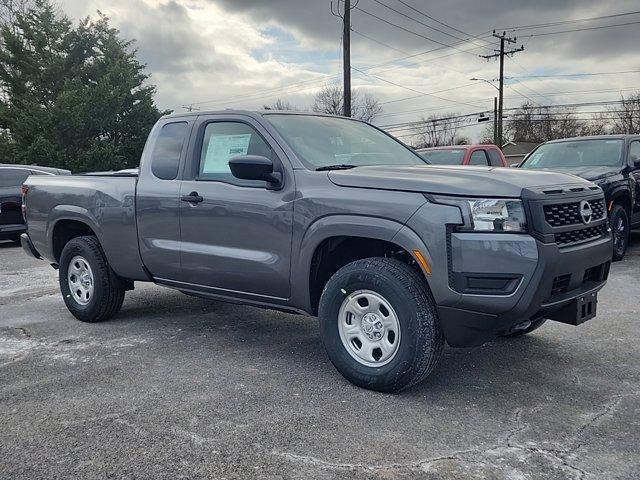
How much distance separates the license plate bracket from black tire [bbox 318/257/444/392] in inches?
30.3

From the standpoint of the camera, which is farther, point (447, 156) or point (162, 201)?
point (447, 156)

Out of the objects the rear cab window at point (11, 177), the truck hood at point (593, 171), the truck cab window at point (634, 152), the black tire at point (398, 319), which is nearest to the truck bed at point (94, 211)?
the black tire at point (398, 319)

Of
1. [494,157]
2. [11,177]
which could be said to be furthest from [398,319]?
[11,177]

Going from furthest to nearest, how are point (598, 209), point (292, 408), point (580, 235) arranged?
1. point (598, 209)
2. point (580, 235)
3. point (292, 408)

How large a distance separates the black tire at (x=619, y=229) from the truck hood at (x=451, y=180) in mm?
4863

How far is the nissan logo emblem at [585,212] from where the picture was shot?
3.79 m

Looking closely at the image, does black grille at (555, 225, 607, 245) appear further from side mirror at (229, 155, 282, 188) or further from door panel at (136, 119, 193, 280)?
door panel at (136, 119, 193, 280)

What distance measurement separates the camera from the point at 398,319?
368 centimetres

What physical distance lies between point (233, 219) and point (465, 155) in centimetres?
800

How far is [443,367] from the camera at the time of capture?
4.37 meters

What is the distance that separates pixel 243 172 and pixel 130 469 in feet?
6.57

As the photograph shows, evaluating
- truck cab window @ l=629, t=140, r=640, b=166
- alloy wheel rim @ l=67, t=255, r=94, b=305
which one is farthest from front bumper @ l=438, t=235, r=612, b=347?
truck cab window @ l=629, t=140, r=640, b=166

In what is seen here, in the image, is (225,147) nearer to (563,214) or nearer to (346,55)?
(563,214)

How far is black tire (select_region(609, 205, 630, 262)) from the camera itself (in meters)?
8.38
